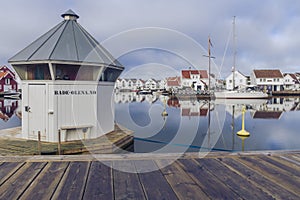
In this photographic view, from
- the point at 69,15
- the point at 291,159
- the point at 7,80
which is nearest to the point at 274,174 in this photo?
the point at 291,159

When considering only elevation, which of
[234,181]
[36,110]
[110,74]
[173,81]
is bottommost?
[234,181]

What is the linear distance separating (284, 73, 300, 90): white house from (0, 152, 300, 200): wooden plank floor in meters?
79.0

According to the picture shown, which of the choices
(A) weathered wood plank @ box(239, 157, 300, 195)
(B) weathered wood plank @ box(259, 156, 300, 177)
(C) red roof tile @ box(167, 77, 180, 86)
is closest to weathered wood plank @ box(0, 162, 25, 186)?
(A) weathered wood plank @ box(239, 157, 300, 195)

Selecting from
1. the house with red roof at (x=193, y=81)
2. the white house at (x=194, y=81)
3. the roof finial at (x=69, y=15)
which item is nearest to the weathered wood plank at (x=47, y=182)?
the roof finial at (x=69, y=15)

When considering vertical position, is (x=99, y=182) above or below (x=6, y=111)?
above

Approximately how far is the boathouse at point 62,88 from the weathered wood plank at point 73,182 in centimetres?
565

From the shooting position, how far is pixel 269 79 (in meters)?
66.4

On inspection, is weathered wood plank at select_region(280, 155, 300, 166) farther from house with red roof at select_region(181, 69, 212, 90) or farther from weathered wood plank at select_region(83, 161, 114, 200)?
house with red roof at select_region(181, 69, 212, 90)

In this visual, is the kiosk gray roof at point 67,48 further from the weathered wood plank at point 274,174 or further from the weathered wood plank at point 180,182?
the weathered wood plank at point 274,174

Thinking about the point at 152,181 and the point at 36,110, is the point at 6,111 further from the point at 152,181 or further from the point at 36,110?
the point at 152,181

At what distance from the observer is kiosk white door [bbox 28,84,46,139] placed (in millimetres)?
8891

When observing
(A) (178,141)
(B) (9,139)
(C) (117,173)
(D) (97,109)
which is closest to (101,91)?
(D) (97,109)

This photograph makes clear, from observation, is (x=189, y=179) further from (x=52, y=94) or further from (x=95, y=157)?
(x=52, y=94)

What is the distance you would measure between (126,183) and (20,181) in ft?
4.32
